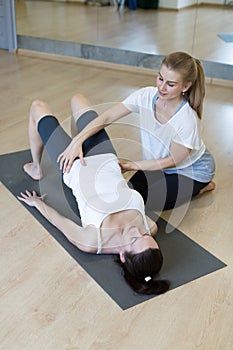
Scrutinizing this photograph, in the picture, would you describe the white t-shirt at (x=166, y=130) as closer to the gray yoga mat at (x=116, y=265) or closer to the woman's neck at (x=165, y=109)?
the woman's neck at (x=165, y=109)

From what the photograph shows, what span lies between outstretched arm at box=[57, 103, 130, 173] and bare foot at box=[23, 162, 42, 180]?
44 cm

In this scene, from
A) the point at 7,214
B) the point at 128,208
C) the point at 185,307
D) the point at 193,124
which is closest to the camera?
the point at 185,307

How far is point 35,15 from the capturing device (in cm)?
536

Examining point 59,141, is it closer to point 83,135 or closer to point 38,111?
point 83,135

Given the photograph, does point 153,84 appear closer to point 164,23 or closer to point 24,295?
point 164,23

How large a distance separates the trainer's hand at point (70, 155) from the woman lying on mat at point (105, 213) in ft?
0.06

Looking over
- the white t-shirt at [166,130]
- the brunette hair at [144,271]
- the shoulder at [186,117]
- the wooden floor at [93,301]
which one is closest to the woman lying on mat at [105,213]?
the brunette hair at [144,271]

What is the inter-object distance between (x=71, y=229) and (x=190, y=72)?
92cm

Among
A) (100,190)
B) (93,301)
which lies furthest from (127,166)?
(93,301)

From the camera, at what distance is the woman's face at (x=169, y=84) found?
2110mm

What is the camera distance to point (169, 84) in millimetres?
2129

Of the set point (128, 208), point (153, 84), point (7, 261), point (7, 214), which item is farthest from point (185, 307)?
point (153, 84)

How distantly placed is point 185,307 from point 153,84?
121 inches

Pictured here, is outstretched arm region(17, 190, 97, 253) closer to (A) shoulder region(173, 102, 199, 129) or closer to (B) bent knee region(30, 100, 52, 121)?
(B) bent knee region(30, 100, 52, 121)
